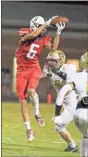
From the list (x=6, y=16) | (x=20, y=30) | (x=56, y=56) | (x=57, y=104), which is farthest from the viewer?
(x=6, y=16)

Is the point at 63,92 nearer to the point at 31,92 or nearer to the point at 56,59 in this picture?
the point at 56,59

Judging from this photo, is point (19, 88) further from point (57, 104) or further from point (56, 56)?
point (57, 104)

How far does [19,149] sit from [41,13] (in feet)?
3.74

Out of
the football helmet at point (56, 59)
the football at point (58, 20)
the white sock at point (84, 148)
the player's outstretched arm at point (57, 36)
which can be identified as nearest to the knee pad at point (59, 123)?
the white sock at point (84, 148)

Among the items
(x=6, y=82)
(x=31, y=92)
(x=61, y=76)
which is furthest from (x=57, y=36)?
(x=6, y=82)

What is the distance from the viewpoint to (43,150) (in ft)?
15.7

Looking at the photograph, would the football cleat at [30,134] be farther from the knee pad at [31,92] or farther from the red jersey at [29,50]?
the red jersey at [29,50]

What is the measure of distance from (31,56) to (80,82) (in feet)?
2.23

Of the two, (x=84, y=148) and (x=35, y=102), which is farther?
(x=35, y=102)

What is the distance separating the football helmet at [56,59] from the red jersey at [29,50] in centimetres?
19

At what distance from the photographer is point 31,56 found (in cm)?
416

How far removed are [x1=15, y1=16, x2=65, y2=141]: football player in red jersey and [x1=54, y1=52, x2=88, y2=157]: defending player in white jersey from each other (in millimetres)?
492

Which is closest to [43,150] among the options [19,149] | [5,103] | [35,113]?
[19,149]

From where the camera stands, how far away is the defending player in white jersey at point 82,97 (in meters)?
3.54
